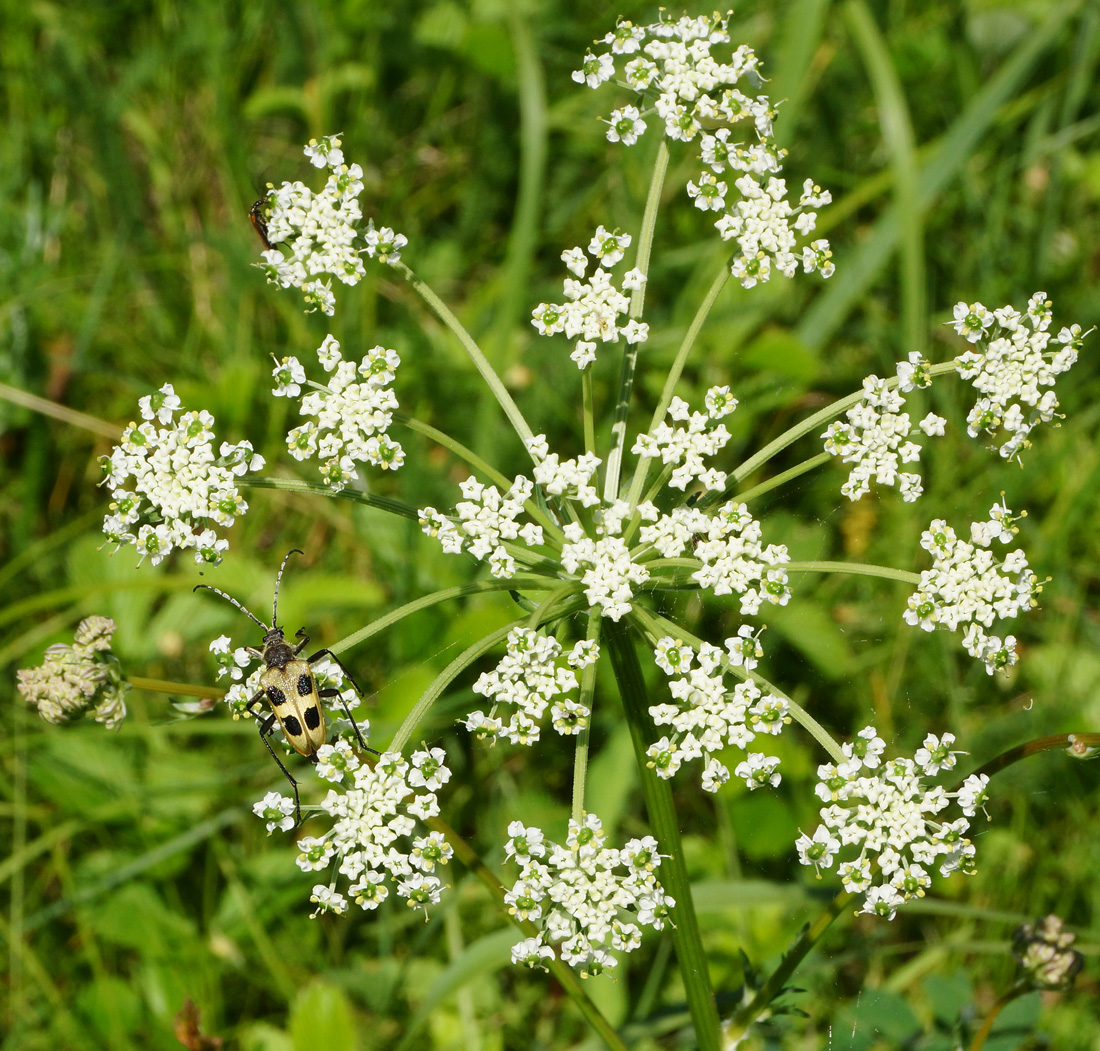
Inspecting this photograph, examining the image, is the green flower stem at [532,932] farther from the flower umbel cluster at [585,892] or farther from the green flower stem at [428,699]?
the green flower stem at [428,699]

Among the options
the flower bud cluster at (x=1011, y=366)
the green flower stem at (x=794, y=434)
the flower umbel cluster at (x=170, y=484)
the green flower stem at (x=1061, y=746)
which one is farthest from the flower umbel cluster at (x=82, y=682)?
the flower bud cluster at (x=1011, y=366)

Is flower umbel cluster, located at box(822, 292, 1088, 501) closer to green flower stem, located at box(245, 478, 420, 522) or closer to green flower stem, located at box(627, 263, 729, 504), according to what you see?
green flower stem, located at box(627, 263, 729, 504)

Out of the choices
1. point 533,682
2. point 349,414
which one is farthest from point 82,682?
point 533,682

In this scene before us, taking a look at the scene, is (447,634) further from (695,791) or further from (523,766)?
(695,791)

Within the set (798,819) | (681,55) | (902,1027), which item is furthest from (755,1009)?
(681,55)

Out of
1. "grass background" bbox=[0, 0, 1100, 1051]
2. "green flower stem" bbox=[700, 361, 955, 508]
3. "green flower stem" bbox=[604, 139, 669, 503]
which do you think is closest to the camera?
"green flower stem" bbox=[700, 361, 955, 508]

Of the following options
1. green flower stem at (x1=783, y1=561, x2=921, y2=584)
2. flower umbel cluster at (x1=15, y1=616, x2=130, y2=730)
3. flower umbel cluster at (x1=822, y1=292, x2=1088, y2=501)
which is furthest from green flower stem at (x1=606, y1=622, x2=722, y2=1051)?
flower umbel cluster at (x1=15, y1=616, x2=130, y2=730)
